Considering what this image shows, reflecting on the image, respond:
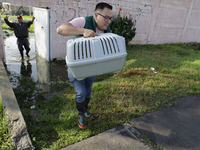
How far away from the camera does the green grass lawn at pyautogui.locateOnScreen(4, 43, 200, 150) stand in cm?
220

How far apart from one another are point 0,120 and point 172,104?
123 inches

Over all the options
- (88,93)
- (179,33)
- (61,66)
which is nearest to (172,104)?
(88,93)

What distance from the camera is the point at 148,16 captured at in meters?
8.62

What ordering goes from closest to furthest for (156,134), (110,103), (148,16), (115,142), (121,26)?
(115,142) → (156,134) → (110,103) → (121,26) → (148,16)

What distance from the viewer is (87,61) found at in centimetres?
164

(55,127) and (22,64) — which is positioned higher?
(55,127)

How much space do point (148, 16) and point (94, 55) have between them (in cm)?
818

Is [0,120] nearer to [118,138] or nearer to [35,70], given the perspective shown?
[118,138]

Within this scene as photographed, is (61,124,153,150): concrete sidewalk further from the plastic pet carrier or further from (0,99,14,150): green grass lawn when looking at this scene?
the plastic pet carrier

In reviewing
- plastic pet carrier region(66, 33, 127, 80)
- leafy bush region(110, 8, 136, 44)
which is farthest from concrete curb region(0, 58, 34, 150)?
leafy bush region(110, 8, 136, 44)

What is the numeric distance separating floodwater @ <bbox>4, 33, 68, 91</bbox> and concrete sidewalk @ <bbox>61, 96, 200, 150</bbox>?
2.34m

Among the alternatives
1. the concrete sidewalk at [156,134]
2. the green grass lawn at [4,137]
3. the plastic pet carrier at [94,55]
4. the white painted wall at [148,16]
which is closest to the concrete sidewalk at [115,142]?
the concrete sidewalk at [156,134]

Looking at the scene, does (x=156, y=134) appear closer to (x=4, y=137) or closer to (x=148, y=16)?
(x=4, y=137)

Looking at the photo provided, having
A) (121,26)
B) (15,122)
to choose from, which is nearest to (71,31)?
(15,122)
